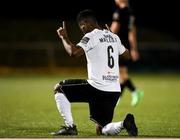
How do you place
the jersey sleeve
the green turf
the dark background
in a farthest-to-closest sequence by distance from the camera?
the dark background, the green turf, the jersey sleeve

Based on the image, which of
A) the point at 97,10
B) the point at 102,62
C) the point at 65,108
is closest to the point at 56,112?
the point at 65,108

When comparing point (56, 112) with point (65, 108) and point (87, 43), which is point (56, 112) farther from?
point (87, 43)

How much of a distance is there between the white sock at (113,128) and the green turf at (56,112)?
198 mm

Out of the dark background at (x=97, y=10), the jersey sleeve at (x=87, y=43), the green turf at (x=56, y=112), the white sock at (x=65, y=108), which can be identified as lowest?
the green turf at (x=56, y=112)

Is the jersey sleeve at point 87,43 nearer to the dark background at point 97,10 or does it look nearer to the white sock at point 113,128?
the white sock at point 113,128

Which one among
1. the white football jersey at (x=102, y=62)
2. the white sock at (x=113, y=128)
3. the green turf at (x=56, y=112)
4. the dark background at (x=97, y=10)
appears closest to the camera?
the white sock at (x=113, y=128)

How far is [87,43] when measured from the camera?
9203mm

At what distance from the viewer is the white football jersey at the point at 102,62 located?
933cm

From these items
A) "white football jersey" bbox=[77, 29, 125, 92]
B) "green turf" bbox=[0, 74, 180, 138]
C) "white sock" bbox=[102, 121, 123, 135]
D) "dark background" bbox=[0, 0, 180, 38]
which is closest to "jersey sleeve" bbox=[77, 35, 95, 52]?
"white football jersey" bbox=[77, 29, 125, 92]

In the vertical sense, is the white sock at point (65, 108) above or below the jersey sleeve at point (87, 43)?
below

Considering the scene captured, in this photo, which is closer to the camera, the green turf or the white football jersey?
the white football jersey

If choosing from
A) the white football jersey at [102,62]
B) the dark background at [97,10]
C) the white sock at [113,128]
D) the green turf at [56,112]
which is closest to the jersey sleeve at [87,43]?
the white football jersey at [102,62]

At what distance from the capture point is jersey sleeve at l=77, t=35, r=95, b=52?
9.19 metres

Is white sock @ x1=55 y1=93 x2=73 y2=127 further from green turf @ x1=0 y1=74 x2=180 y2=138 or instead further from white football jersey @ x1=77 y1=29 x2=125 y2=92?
white football jersey @ x1=77 y1=29 x2=125 y2=92
